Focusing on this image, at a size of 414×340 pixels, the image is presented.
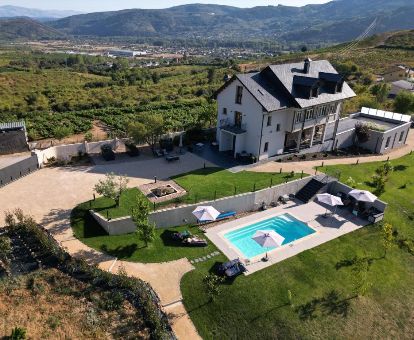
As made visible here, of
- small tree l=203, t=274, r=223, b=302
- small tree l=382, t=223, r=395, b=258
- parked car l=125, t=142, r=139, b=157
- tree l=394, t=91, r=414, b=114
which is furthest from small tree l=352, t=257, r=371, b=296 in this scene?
tree l=394, t=91, r=414, b=114

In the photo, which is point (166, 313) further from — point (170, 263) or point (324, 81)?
point (324, 81)

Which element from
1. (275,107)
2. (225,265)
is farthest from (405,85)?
(225,265)

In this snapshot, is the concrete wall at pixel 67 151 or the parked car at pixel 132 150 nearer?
the concrete wall at pixel 67 151

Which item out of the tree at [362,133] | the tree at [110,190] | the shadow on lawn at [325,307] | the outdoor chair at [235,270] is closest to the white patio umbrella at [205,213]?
Result: the outdoor chair at [235,270]

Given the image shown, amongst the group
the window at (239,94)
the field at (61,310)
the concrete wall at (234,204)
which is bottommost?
the field at (61,310)

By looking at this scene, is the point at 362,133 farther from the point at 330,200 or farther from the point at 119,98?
the point at 119,98

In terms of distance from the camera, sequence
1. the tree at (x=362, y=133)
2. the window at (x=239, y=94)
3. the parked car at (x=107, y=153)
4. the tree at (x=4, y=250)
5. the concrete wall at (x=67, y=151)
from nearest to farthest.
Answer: the tree at (x=4, y=250) < the concrete wall at (x=67, y=151) < the parked car at (x=107, y=153) < the window at (x=239, y=94) < the tree at (x=362, y=133)

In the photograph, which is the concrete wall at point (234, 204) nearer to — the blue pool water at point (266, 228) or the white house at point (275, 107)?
the blue pool water at point (266, 228)
